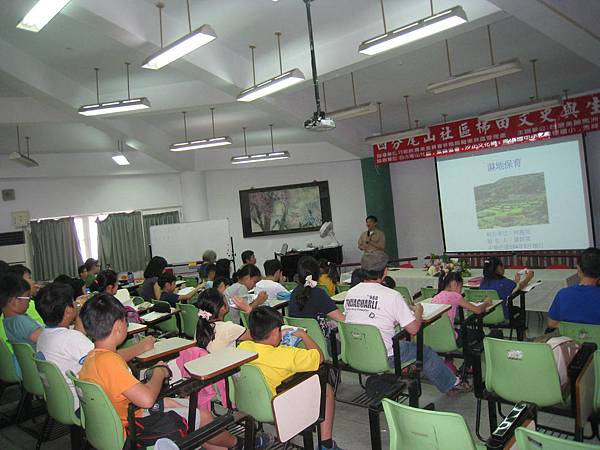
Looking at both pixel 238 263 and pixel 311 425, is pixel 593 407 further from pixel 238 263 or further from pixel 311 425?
pixel 238 263

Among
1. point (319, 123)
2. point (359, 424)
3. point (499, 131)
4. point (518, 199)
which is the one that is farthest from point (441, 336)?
point (518, 199)

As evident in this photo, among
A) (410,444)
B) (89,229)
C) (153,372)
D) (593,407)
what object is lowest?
(593,407)

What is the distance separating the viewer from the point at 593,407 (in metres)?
2.61

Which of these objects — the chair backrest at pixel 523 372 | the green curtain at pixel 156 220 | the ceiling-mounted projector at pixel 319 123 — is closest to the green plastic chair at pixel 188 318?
the ceiling-mounted projector at pixel 319 123

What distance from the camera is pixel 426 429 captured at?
6.18 ft

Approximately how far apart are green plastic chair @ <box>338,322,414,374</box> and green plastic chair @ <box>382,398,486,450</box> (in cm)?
127

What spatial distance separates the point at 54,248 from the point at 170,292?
4.68 metres

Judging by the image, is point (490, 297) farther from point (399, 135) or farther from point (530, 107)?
point (399, 135)

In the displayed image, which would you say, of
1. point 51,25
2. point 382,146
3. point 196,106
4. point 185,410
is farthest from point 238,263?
point 185,410

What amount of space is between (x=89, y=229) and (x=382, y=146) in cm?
609

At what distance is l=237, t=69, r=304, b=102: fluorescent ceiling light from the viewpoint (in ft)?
16.6

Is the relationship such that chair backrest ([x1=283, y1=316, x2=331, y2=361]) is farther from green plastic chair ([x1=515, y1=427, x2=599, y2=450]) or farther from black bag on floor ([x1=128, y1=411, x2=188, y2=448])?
green plastic chair ([x1=515, y1=427, x2=599, y2=450])

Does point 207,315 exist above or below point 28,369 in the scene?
above

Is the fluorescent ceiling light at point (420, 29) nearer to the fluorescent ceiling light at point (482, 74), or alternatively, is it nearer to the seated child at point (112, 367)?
the fluorescent ceiling light at point (482, 74)
